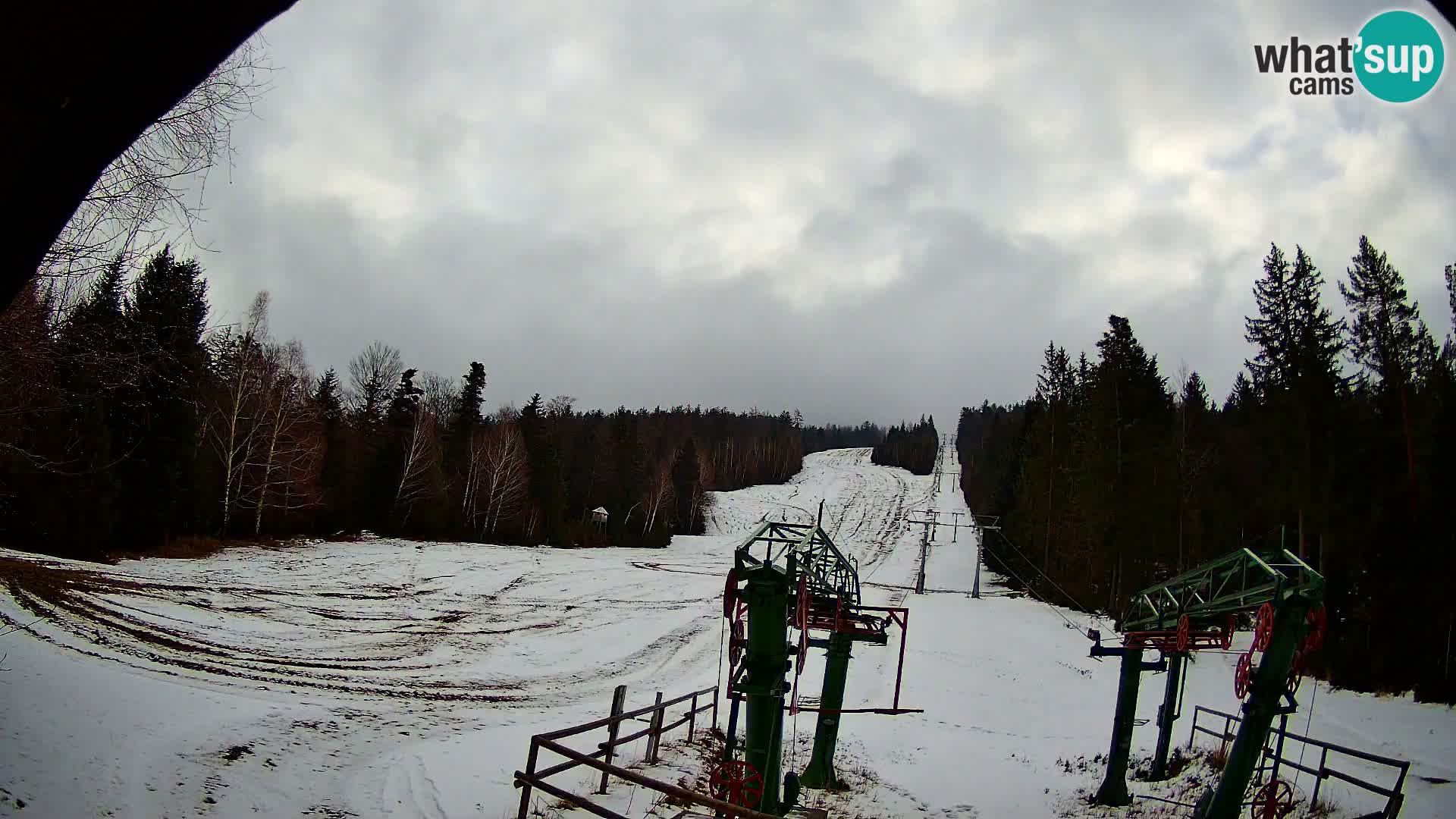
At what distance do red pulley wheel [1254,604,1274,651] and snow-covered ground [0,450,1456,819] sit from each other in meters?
4.61

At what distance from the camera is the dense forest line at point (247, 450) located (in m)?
8.38

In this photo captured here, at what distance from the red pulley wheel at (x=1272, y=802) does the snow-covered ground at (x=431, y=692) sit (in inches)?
42.1

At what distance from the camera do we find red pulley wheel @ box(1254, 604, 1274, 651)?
37.5 ft

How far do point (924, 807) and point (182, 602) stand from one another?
23054 mm

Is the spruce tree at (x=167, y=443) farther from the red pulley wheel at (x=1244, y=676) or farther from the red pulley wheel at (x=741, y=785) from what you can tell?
the red pulley wheel at (x=1244, y=676)

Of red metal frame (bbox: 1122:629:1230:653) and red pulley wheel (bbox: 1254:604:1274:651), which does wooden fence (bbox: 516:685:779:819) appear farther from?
red metal frame (bbox: 1122:629:1230:653)

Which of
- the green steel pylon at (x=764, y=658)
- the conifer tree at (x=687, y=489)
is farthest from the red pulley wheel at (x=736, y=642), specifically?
the conifer tree at (x=687, y=489)

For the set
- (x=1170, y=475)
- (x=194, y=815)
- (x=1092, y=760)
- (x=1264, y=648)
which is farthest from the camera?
(x=1170, y=475)

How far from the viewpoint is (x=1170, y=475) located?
34719mm

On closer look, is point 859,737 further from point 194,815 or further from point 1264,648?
point 194,815

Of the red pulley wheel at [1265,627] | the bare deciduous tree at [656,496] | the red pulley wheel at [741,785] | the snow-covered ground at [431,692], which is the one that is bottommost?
the snow-covered ground at [431,692]

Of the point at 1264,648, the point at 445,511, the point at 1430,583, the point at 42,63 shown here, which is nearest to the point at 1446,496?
the point at 1430,583

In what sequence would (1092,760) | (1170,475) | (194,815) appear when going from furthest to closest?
1. (1170,475)
2. (1092,760)
3. (194,815)

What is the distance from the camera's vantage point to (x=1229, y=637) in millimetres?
14414
